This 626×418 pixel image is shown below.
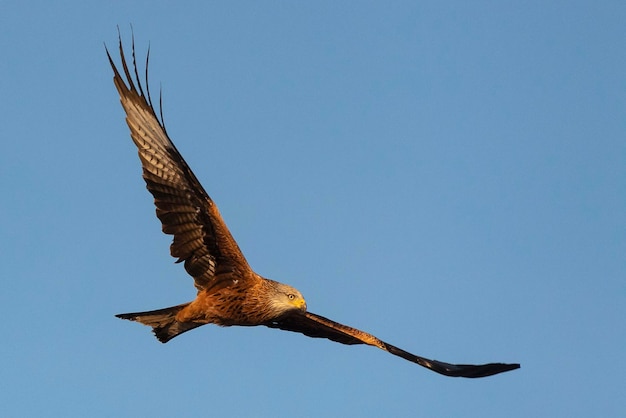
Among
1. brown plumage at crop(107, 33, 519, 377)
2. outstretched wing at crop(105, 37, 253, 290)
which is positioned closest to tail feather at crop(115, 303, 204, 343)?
brown plumage at crop(107, 33, 519, 377)

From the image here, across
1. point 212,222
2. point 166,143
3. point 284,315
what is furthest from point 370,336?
point 166,143

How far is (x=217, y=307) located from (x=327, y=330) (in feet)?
8.22

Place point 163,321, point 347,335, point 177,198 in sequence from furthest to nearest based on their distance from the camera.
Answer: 1. point 347,335
2. point 163,321
3. point 177,198

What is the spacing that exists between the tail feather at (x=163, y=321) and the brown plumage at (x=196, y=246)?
14 mm

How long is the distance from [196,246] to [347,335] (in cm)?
312

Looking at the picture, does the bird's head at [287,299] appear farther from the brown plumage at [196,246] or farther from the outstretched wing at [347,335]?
the outstretched wing at [347,335]

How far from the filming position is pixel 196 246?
14109 mm

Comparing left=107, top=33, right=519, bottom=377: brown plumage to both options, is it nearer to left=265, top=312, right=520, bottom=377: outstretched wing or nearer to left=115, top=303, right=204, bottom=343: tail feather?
left=115, top=303, right=204, bottom=343: tail feather

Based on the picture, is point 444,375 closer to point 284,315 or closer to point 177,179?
point 284,315

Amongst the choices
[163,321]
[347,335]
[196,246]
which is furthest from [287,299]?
[347,335]

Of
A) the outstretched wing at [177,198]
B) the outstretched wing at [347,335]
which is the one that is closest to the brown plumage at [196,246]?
the outstretched wing at [177,198]

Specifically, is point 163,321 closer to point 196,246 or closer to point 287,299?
point 196,246

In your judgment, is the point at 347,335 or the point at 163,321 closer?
the point at 163,321

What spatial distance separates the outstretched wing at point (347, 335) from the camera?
15220 millimetres
